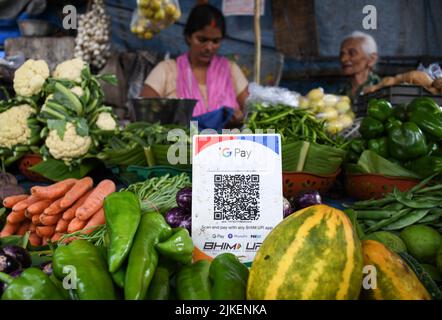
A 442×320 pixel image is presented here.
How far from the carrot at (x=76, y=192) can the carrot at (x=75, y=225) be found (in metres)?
0.14

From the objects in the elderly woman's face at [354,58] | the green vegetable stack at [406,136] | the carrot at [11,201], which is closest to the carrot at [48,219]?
the carrot at [11,201]

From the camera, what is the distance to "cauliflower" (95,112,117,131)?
2.92 meters

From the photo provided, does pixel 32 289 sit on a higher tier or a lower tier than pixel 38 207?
higher

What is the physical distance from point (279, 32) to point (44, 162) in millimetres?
3837

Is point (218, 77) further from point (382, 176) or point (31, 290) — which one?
point (31, 290)

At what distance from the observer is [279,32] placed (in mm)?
5562

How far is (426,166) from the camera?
228 centimetres

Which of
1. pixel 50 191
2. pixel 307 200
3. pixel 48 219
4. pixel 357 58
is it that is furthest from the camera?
pixel 357 58

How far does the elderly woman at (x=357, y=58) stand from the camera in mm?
5016

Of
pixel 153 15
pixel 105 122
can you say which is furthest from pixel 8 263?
pixel 153 15

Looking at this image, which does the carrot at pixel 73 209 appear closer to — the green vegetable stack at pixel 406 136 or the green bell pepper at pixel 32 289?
the green bell pepper at pixel 32 289

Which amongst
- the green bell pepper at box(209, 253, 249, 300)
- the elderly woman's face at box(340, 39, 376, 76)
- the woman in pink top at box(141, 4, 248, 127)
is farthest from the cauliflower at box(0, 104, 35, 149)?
the elderly woman's face at box(340, 39, 376, 76)

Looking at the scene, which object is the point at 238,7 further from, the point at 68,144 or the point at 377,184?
the point at 377,184

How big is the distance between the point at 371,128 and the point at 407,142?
0.23 metres
